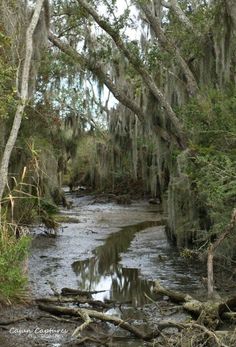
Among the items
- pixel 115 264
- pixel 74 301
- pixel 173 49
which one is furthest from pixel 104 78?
pixel 74 301

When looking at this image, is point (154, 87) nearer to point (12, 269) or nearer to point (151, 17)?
point (151, 17)

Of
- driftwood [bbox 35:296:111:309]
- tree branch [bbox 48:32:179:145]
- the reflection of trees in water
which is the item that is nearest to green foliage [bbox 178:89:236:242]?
tree branch [bbox 48:32:179:145]

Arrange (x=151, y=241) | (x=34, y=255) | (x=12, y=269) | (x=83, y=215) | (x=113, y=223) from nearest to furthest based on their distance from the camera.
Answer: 1. (x=12, y=269)
2. (x=34, y=255)
3. (x=151, y=241)
4. (x=113, y=223)
5. (x=83, y=215)

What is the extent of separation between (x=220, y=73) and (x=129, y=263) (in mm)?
4820

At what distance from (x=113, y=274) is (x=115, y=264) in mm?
1040

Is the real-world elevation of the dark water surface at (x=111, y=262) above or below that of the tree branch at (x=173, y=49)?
below

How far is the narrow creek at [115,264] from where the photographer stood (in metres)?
9.02

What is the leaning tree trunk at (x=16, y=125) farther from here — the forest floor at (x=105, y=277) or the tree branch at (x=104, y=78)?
the tree branch at (x=104, y=78)

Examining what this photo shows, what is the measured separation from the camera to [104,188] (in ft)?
109

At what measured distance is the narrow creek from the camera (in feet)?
29.6

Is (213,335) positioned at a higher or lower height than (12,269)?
lower

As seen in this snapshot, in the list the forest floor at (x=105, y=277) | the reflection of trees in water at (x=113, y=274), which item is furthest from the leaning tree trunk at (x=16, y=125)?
the reflection of trees in water at (x=113, y=274)

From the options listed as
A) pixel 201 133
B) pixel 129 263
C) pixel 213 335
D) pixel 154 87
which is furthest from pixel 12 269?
pixel 154 87

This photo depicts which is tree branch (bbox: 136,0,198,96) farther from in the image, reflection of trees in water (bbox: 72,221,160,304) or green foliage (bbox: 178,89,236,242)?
reflection of trees in water (bbox: 72,221,160,304)
